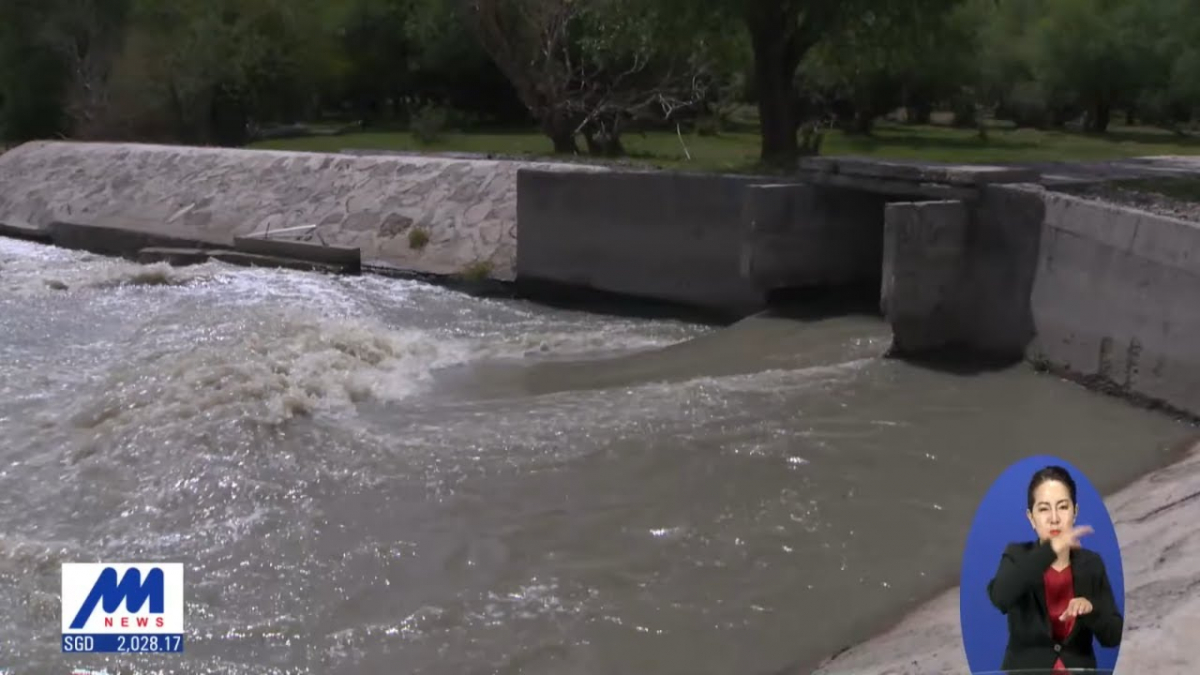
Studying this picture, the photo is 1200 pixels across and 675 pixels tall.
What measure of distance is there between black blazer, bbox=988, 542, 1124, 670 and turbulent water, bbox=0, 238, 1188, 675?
3.15 m

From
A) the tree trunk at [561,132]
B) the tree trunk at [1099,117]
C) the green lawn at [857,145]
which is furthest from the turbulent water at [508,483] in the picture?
the tree trunk at [1099,117]

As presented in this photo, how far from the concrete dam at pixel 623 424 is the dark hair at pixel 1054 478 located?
59.4 inches

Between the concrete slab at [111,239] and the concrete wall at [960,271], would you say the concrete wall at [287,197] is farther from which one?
the concrete wall at [960,271]

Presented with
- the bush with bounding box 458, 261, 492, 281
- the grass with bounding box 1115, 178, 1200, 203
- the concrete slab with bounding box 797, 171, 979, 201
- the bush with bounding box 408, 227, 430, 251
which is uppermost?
the grass with bounding box 1115, 178, 1200, 203

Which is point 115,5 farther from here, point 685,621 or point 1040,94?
point 685,621

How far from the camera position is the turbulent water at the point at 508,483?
6.75 metres

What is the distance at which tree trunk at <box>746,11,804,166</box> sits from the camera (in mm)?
18141

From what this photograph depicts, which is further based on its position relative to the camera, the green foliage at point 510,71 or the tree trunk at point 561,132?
the green foliage at point 510,71

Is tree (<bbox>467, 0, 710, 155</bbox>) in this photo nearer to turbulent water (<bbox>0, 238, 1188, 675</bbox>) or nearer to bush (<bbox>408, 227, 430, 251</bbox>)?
bush (<bbox>408, 227, 430, 251</bbox>)

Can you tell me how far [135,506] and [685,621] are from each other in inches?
157

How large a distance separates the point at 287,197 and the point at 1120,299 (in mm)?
14864

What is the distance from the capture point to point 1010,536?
3270mm

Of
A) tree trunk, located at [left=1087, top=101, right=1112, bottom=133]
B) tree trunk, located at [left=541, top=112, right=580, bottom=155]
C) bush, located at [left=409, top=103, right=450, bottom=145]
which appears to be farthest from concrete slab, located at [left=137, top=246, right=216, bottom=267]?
tree trunk, located at [left=1087, top=101, right=1112, bottom=133]

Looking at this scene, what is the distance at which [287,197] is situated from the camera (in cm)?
2184
